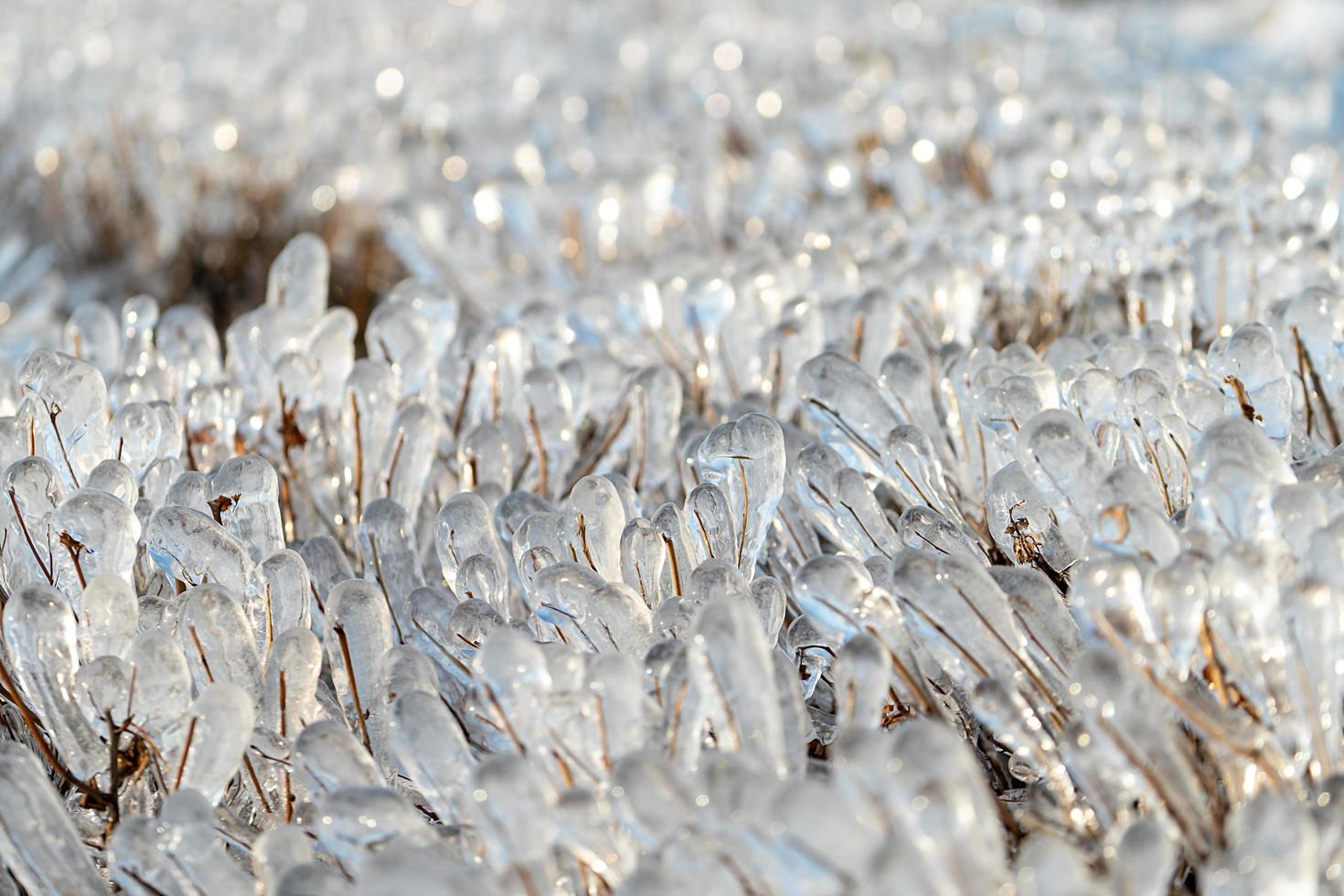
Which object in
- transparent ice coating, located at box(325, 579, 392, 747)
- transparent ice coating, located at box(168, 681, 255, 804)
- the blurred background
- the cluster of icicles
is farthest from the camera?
the blurred background

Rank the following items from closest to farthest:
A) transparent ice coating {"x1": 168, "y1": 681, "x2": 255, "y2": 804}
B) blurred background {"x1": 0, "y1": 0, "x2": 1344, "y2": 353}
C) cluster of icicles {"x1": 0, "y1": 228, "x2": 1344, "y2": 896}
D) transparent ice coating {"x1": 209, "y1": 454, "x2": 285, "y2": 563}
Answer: cluster of icicles {"x1": 0, "y1": 228, "x2": 1344, "y2": 896}
transparent ice coating {"x1": 168, "y1": 681, "x2": 255, "y2": 804}
transparent ice coating {"x1": 209, "y1": 454, "x2": 285, "y2": 563}
blurred background {"x1": 0, "y1": 0, "x2": 1344, "y2": 353}

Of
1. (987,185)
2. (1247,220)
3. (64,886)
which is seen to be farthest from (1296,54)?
(64,886)

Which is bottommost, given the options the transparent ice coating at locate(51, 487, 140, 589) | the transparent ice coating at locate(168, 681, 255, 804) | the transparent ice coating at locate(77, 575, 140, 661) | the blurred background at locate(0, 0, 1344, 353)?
the transparent ice coating at locate(168, 681, 255, 804)

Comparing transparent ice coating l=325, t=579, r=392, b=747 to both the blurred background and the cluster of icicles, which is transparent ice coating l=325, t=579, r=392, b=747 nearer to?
the cluster of icicles

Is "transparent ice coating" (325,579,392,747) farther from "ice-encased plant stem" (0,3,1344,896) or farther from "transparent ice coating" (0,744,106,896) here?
"transparent ice coating" (0,744,106,896)

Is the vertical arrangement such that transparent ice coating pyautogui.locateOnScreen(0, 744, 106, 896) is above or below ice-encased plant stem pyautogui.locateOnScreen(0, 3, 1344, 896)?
below

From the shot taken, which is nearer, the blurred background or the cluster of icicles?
the cluster of icicles

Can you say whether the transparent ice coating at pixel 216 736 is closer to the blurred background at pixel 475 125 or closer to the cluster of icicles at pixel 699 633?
the cluster of icicles at pixel 699 633

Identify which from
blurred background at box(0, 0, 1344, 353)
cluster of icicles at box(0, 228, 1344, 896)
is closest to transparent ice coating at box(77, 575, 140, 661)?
cluster of icicles at box(0, 228, 1344, 896)

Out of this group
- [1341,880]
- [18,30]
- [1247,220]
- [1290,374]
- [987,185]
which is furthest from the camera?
[18,30]

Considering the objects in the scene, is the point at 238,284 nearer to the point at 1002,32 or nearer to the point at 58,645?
the point at 58,645
